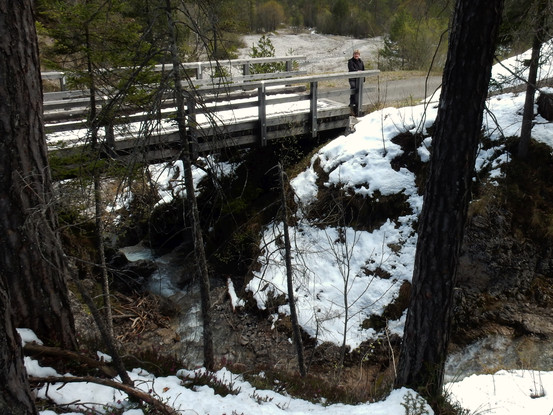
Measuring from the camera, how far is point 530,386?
5332 mm

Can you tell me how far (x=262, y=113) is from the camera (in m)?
10.6

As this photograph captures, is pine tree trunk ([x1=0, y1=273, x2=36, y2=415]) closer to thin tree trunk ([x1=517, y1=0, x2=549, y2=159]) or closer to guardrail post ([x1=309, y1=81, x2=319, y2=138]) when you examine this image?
thin tree trunk ([x1=517, y1=0, x2=549, y2=159])

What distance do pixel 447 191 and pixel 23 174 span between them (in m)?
3.46

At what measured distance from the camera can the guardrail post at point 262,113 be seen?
10367mm

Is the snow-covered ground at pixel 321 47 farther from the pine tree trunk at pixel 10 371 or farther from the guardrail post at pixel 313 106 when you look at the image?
the pine tree trunk at pixel 10 371

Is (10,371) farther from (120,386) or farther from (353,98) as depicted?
(353,98)

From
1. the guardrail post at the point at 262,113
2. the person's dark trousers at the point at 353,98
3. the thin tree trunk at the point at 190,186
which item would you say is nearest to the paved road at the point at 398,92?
the person's dark trousers at the point at 353,98

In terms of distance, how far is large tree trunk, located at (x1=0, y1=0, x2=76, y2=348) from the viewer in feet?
11.5

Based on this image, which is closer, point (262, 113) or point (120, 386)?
point (120, 386)

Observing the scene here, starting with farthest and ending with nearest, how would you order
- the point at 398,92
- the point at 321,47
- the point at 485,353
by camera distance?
the point at 321,47 < the point at 398,92 < the point at 485,353

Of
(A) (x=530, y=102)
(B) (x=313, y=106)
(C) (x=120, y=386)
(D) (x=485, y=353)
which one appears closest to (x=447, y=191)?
(C) (x=120, y=386)

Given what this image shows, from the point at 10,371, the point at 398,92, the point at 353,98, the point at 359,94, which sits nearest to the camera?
the point at 10,371

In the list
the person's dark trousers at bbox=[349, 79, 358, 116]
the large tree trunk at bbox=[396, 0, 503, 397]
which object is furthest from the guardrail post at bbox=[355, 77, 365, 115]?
the large tree trunk at bbox=[396, 0, 503, 397]

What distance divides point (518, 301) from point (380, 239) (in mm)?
2784
